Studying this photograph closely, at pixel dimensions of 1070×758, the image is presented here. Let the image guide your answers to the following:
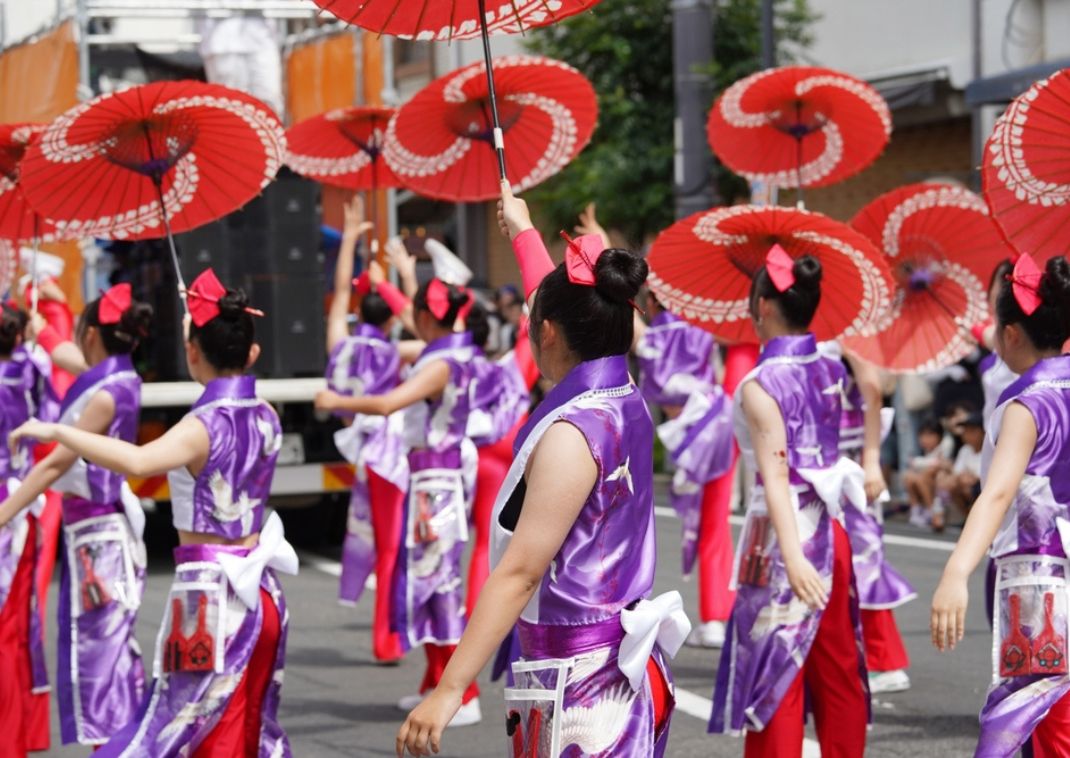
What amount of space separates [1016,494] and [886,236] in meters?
2.43

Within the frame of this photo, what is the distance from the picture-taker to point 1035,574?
425 cm

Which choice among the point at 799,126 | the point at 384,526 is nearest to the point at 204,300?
the point at 799,126

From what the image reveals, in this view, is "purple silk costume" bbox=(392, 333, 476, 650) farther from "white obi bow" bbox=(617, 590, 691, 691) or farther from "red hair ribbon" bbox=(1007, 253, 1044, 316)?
"white obi bow" bbox=(617, 590, 691, 691)

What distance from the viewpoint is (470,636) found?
10.1 feet

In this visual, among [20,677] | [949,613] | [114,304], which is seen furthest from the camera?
[20,677]

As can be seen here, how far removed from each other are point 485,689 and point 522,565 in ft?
13.9

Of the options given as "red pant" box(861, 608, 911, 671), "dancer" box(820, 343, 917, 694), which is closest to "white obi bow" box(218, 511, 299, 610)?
"dancer" box(820, 343, 917, 694)

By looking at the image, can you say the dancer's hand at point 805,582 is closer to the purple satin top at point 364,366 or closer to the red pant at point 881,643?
the red pant at point 881,643

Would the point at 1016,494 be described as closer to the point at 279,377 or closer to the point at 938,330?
the point at 938,330

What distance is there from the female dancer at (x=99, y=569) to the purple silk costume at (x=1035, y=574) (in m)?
2.77

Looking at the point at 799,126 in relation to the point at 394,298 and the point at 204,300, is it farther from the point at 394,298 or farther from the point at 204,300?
the point at 204,300

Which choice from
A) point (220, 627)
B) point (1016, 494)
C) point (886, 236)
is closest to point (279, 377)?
point (886, 236)

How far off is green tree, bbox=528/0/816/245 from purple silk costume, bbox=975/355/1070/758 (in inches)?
434

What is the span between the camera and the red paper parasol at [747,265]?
5359mm
